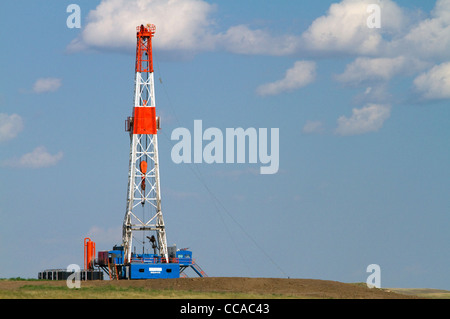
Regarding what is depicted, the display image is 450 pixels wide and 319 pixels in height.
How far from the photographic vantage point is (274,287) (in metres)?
70.1

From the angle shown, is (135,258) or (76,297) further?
(135,258)

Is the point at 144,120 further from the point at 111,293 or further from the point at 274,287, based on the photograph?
the point at 111,293

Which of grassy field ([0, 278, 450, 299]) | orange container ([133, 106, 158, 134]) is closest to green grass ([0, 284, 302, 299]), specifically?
grassy field ([0, 278, 450, 299])

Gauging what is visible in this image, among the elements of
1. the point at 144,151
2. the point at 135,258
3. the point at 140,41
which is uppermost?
the point at 140,41

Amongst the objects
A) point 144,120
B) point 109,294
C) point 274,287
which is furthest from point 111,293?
point 144,120

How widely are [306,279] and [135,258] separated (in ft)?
57.3

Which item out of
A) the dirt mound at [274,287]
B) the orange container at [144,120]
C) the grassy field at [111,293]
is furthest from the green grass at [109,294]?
the orange container at [144,120]

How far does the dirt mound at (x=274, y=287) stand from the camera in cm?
6706
